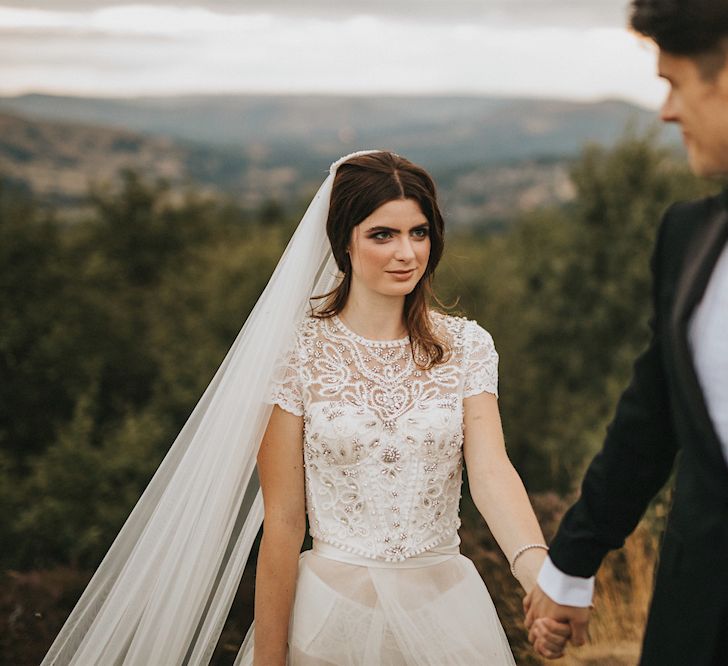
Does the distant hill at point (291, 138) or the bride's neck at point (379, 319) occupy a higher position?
the bride's neck at point (379, 319)

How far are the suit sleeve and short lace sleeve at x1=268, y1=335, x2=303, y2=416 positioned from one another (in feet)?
4.05

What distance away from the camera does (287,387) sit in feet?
10.6

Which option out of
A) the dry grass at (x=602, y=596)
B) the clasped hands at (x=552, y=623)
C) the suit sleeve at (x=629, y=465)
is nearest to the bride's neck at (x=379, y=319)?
the clasped hands at (x=552, y=623)

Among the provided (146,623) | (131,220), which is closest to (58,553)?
(146,623)

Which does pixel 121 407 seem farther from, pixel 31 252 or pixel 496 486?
pixel 496 486

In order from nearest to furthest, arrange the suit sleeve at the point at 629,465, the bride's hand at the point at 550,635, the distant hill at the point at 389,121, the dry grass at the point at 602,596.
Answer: the suit sleeve at the point at 629,465
the bride's hand at the point at 550,635
the dry grass at the point at 602,596
the distant hill at the point at 389,121

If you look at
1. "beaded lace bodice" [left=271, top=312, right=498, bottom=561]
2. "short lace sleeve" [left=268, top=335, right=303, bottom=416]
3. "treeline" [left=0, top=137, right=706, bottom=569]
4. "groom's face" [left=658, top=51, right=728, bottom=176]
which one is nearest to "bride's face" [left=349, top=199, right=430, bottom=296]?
"beaded lace bodice" [left=271, top=312, right=498, bottom=561]

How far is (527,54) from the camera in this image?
1152 inches

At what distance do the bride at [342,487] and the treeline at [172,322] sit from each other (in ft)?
11.4

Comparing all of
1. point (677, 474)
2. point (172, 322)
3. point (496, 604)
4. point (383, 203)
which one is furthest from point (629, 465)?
point (172, 322)

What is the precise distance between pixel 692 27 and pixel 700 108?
16cm

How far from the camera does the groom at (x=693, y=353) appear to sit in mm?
1775

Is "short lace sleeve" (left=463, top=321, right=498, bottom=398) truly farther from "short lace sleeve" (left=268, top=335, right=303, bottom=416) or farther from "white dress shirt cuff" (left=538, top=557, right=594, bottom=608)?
"white dress shirt cuff" (left=538, top=557, right=594, bottom=608)

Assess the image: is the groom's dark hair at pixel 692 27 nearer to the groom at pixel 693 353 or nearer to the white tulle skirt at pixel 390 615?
the groom at pixel 693 353
